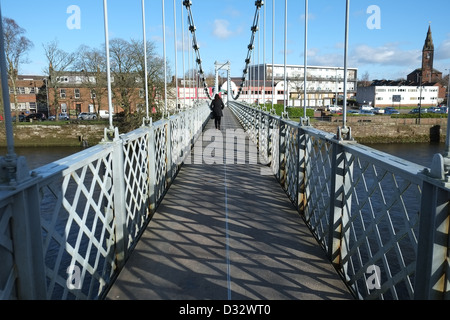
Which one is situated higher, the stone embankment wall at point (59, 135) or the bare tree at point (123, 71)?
the bare tree at point (123, 71)

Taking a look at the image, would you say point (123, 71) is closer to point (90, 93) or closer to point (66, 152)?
point (66, 152)

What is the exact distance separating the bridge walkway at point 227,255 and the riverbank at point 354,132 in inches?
1229

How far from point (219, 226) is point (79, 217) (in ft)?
6.36

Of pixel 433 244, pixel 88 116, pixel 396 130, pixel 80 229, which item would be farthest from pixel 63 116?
pixel 433 244

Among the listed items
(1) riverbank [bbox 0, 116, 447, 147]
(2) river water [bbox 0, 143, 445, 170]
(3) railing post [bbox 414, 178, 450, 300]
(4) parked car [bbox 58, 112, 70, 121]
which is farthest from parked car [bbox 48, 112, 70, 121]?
(3) railing post [bbox 414, 178, 450, 300]

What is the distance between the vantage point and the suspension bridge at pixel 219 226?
5.48 feet

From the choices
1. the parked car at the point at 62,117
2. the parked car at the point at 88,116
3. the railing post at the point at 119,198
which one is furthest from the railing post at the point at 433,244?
the parked car at the point at 62,117

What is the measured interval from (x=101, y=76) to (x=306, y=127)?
3041cm

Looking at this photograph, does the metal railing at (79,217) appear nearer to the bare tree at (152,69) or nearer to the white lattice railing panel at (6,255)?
the white lattice railing panel at (6,255)

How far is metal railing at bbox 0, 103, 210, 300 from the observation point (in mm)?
1603

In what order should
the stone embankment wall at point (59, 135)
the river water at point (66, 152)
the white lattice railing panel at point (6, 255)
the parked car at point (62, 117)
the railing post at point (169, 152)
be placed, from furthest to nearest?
the parked car at point (62, 117), the stone embankment wall at point (59, 135), the river water at point (66, 152), the railing post at point (169, 152), the white lattice railing panel at point (6, 255)

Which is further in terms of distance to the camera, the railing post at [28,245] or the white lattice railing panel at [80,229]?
the white lattice railing panel at [80,229]
